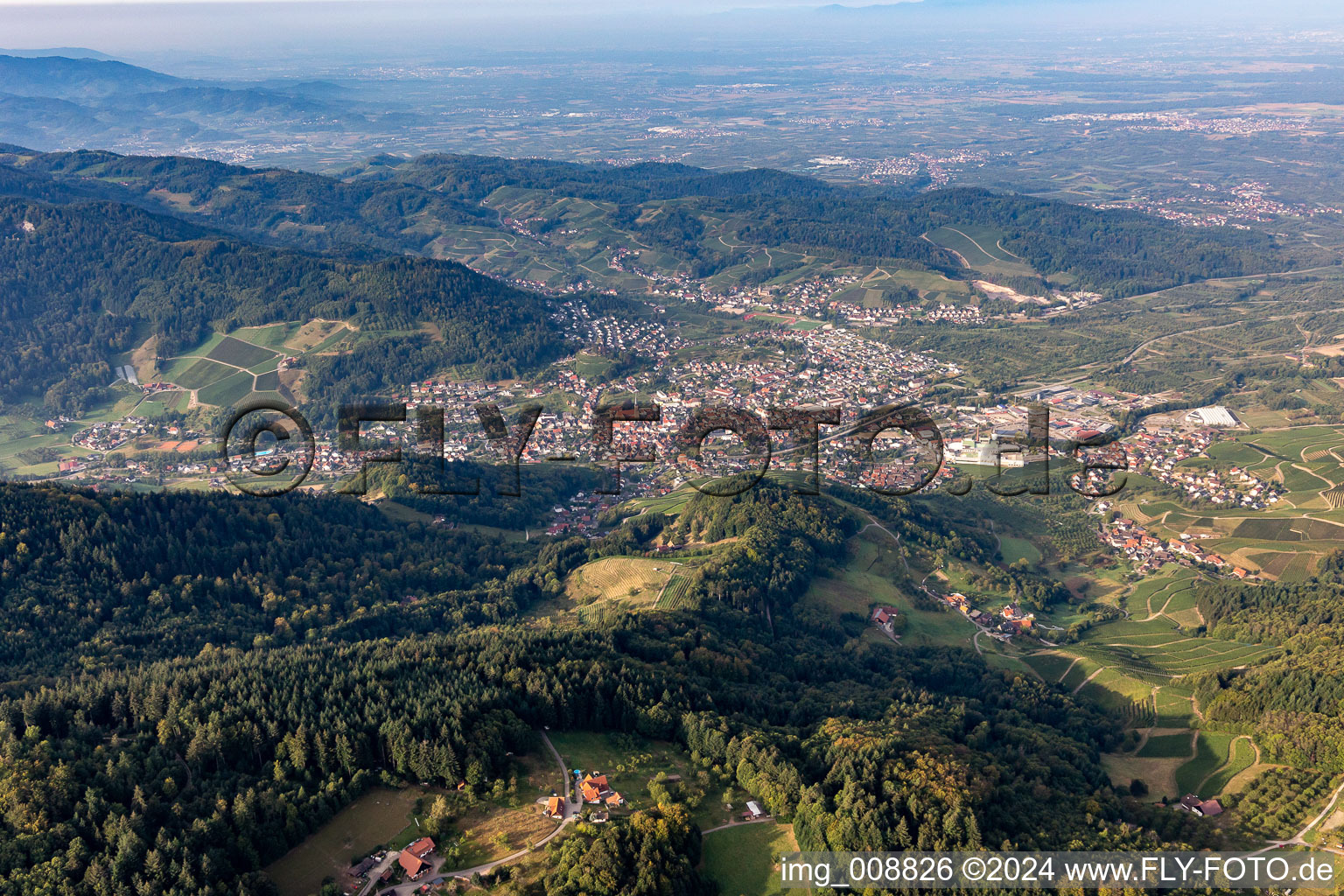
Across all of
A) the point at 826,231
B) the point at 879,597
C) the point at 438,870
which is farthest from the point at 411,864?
the point at 826,231

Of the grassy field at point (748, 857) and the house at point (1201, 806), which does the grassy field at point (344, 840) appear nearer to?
the grassy field at point (748, 857)

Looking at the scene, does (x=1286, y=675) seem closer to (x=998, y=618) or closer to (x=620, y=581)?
(x=998, y=618)

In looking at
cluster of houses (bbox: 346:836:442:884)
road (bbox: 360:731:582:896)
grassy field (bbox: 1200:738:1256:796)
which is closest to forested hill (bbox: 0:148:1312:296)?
grassy field (bbox: 1200:738:1256:796)

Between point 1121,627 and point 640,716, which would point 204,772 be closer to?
point 640,716

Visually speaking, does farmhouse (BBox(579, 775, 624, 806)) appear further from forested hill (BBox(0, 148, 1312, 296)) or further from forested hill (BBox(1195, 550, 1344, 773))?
forested hill (BBox(0, 148, 1312, 296))

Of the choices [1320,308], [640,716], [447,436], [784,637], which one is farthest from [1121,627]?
[1320,308]

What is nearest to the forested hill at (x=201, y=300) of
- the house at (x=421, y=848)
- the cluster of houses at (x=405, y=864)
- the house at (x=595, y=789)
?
the house at (x=595, y=789)
